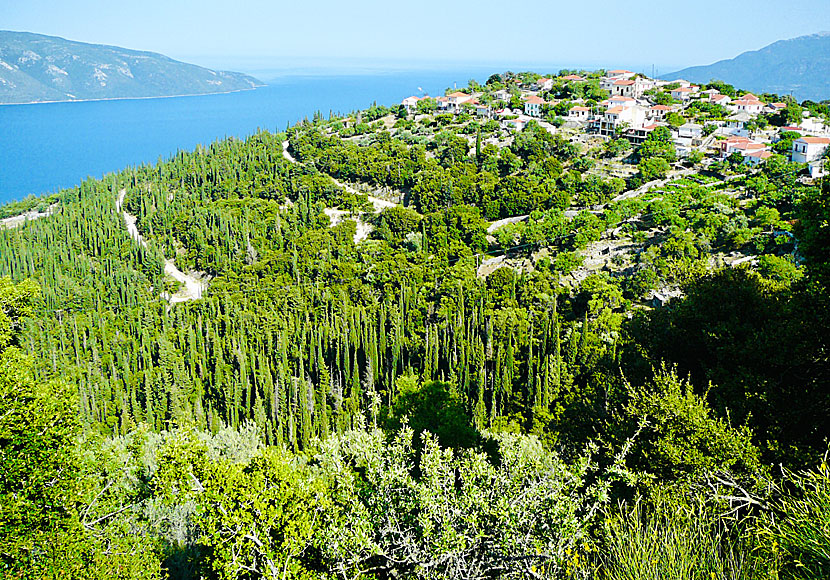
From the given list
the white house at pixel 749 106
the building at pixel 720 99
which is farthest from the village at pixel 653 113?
the building at pixel 720 99

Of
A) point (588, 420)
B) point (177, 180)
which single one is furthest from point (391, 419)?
point (177, 180)

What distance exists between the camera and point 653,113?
61.0m

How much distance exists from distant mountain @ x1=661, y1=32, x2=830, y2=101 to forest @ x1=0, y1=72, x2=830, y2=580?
10752cm

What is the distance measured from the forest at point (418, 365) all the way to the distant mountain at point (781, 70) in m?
108

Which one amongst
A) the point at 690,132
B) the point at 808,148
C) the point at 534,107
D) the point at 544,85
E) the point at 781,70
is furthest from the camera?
the point at 781,70

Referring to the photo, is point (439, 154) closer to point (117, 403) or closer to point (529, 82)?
point (529, 82)

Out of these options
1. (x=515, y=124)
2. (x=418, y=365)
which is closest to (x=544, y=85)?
(x=515, y=124)

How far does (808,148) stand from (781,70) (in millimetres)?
153657

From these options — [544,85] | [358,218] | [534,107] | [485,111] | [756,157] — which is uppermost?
[544,85]

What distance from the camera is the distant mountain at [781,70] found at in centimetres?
14612

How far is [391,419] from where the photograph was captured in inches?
671

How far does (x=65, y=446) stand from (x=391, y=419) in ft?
32.3

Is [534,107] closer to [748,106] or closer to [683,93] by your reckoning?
[683,93]

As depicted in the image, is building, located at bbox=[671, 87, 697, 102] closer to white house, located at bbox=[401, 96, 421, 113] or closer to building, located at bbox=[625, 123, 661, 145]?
building, located at bbox=[625, 123, 661, 145]
